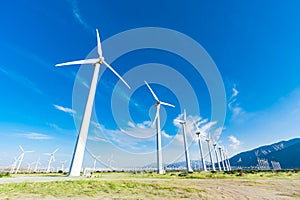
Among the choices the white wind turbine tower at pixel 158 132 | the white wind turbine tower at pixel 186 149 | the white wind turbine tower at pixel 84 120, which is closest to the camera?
the white wind turbine tower at pixel 84 120

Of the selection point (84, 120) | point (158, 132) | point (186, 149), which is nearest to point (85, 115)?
point (84, 120)

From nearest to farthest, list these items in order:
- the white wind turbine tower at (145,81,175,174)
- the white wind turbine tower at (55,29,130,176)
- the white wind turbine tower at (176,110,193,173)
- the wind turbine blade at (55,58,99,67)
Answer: the white wind turbine tower at (55,29,130,176)
the wind turbine blade at (55,58,99,67)
the white wind turbine tower at (145,81,175,174)
the white wind turbine tower at (176,110,193,173)

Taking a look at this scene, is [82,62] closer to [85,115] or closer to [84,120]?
[85,115]

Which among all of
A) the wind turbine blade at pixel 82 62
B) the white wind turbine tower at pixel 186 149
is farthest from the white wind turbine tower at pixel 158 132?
the wind turbine blade at pixel 82 62

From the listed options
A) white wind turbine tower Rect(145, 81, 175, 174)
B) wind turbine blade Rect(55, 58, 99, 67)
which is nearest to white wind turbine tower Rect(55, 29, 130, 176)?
wind turbine blade Rect(55, 58, 99, 67)

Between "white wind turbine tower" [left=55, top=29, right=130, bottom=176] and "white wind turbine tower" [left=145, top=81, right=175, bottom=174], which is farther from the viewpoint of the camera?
"white wind turbine tower" [left=145, top=81, right=175, bottom=174]

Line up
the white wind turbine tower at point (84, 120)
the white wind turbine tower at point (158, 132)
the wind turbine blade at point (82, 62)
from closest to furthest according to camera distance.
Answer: the white wind turbine tower at point (84, 120) < the wind turbine blade at point (82, 62) < the white wind turbine tower at point (158, 132)

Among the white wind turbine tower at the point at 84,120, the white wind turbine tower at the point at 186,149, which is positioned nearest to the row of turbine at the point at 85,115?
the white wind turbine tower at the point at 84,120

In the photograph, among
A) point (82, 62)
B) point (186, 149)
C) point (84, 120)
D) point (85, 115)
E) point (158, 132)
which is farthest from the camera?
point (186, 149)

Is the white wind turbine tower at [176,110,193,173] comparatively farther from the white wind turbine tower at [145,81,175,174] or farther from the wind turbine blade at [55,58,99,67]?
the wind turbine blade at [55,58,99,67]

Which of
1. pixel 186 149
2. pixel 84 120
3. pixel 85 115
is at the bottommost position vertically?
pixel 84 120

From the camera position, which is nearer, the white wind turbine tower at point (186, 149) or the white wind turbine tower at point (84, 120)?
the white wind turbine tower at point (84, 120)

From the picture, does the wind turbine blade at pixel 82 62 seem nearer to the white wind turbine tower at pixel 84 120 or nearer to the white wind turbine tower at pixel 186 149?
the white wind turbine tower at pixel 84 120

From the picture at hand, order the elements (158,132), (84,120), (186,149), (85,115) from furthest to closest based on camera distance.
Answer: (186,149)
(158,132)
(85,115)
(84,120)
